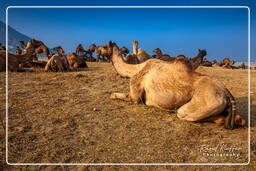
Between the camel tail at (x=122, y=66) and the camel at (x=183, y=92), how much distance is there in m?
0.06

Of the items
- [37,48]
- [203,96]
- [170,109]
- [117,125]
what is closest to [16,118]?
[117,125]

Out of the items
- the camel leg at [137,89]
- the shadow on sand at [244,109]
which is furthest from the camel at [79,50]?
the shadow on sand at [244,109]

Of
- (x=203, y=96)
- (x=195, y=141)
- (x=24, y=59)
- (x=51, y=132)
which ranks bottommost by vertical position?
(x=195, y=141)

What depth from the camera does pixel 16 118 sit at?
12.3ft

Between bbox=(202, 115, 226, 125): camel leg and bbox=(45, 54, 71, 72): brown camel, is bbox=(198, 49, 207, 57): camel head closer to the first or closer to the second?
bbox=(202, 115, 226, 125): camel leg

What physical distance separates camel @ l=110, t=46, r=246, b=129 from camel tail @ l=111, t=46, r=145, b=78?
0.20ft

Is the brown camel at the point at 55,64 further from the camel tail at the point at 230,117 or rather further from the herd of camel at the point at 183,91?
the camel tail at the point at 230,117

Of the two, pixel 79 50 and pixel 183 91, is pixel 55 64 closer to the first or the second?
pixel 183 91

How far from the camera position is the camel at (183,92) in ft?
11.2

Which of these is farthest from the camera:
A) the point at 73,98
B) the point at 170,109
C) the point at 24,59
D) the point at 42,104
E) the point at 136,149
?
the point at 24,59

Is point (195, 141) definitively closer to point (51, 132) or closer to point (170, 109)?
point (170, 109)

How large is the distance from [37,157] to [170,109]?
101 inches

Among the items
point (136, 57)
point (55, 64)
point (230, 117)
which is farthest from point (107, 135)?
point (55, 64)

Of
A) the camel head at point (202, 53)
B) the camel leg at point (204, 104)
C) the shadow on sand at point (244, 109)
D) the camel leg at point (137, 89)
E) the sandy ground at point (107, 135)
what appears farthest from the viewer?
the camel leg at point (137, 89)
